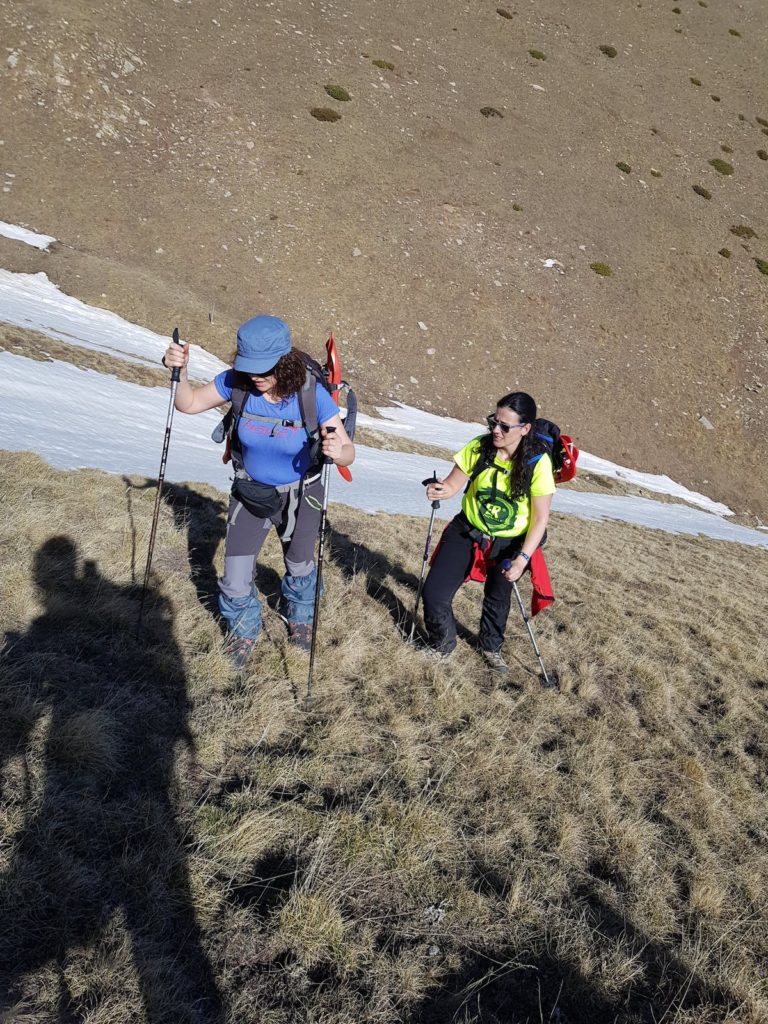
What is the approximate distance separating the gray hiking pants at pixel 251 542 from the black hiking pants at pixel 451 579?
1.36 metres

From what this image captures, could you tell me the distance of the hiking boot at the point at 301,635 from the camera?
499cm

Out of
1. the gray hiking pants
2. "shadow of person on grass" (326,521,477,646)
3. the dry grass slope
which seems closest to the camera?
the dry grass slope

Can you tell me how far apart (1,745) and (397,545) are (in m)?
6.20

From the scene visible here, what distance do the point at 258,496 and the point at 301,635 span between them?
54.6 inches

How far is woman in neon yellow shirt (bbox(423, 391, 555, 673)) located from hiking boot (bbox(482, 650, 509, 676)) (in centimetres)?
1

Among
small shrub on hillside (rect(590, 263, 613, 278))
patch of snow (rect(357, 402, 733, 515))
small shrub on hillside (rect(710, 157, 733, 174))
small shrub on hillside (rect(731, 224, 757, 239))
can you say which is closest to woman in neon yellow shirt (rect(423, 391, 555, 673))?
patch of snow (rect(357, 402, 733, 515))

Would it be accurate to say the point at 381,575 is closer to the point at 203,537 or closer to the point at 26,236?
the point at 203,537

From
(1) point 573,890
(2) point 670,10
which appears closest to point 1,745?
(1) point 573,890

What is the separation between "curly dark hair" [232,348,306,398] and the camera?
12.9 feet

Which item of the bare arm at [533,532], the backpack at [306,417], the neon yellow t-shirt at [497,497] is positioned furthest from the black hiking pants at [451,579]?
the backpack at [306,417]

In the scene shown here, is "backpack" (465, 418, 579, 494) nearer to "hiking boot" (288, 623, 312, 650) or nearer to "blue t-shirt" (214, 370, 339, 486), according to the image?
"blue t-shirt" (214, 370, 339, 486)

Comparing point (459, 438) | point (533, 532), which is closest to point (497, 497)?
point (533, 532)

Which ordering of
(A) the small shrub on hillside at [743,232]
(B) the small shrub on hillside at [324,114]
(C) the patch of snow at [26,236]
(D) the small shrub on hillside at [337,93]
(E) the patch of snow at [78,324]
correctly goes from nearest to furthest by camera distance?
(E) the patch of snow at [78,324], (C) the patch of snow at [26,236], (B) the small shrub on hillside at [324,114], (D) the small shrub on hillside at [337,93], (A) the small shrub on hillside at [743,232]

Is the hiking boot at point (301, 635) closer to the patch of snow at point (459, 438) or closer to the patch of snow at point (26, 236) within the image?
the patch of snow at point (459, 438)
